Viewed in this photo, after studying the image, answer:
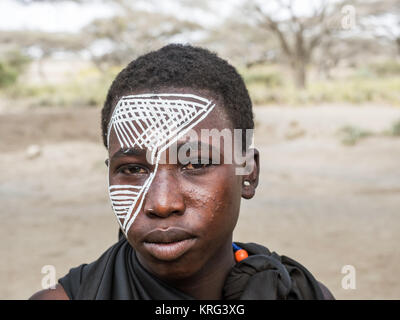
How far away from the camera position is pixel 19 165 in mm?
9070

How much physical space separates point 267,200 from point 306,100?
7.96 meters

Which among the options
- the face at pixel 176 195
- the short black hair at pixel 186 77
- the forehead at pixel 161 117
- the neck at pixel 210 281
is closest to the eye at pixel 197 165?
the face at pixel 176 195

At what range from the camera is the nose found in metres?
1.30

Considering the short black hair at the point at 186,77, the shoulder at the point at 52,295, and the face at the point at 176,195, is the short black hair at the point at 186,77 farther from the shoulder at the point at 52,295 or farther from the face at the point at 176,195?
the shoulder at the point at 52,295

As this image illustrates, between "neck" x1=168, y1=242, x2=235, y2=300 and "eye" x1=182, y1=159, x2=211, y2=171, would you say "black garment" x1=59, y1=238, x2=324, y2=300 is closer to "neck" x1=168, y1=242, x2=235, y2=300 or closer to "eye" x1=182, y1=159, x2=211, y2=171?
"neck" x1=168, y1=242, x2=235, y2=300

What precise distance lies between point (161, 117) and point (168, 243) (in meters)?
0.41

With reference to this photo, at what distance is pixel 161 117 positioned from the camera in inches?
55.9

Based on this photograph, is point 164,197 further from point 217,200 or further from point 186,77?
point 186,77

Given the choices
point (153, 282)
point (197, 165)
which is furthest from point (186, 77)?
point (153, 282)

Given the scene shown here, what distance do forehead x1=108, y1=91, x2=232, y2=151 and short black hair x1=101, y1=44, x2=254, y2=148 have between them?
4 cm

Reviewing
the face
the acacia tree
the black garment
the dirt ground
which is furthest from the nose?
the acacia tree

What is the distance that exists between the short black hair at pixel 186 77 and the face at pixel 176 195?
54 millimetres

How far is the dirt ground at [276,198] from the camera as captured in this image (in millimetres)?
4426
